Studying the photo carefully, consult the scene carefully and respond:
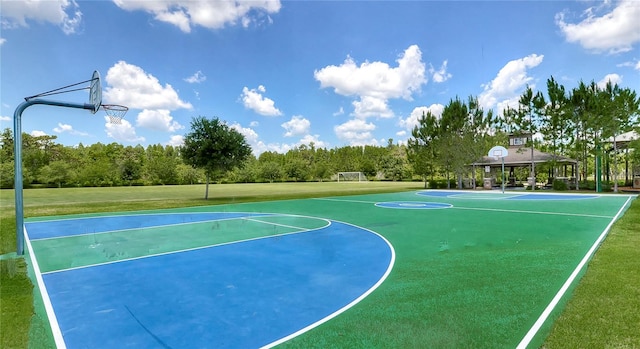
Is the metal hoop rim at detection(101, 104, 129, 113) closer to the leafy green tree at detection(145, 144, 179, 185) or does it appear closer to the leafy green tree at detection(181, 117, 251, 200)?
the leafy green tree at detection(181, 117, 251, 200)

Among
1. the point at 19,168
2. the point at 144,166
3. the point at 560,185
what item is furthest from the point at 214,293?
the point at 144,166

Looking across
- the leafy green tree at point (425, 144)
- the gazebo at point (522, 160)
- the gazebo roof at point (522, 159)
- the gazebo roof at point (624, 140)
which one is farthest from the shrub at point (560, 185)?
the leafy green tree at point (425, 144)

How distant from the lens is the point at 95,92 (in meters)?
8.98

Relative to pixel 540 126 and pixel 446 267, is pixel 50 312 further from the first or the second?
pixel 540 126

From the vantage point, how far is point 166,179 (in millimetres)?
61000

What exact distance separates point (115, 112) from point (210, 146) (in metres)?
13.1

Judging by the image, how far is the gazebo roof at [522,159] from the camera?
2952 cm

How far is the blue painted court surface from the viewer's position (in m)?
3.73

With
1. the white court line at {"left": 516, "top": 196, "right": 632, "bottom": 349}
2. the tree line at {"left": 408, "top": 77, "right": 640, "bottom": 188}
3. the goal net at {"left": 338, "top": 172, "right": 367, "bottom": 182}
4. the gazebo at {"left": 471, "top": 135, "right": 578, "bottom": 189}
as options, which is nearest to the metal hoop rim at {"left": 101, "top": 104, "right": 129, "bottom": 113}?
the white court line at {"left": 516, "top": 196, "right": 632, "bottom": 349}

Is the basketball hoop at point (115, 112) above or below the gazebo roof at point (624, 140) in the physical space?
below

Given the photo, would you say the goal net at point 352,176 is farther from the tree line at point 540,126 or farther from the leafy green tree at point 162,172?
the tree line at point 540,126

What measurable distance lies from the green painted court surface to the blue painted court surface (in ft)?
1.27

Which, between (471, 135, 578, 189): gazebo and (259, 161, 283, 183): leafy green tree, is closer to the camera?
(471, 135, 578, 189): gazebo

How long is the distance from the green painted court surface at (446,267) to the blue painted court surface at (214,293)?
39cm
